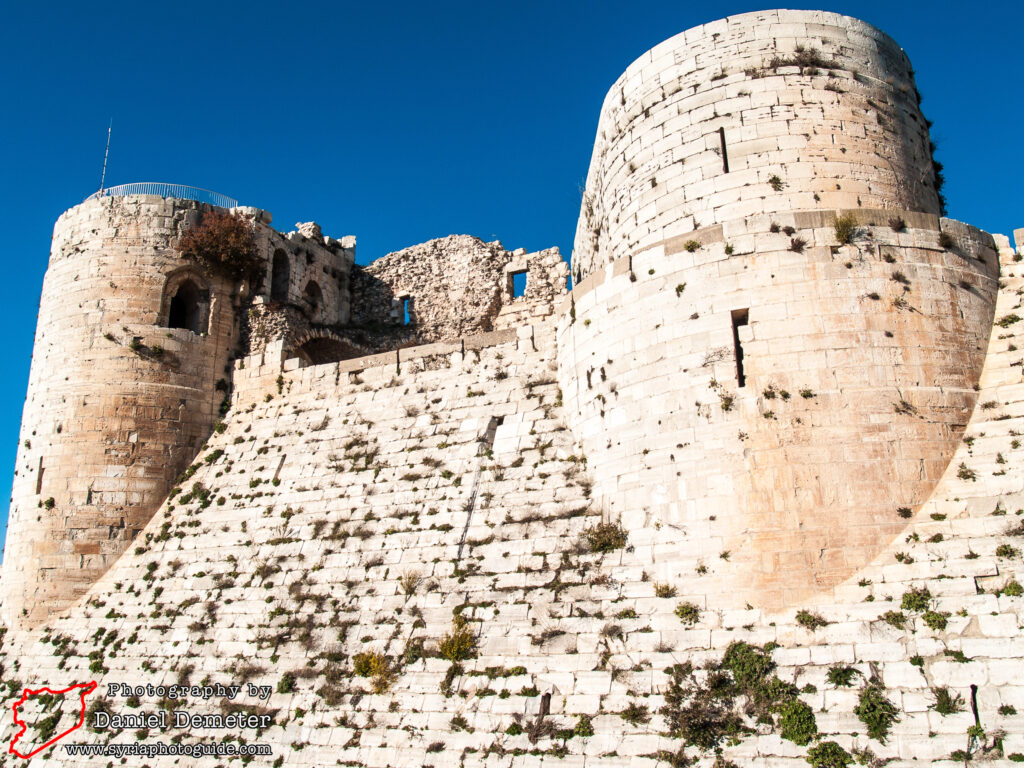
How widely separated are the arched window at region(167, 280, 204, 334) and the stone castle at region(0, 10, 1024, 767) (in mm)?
2465

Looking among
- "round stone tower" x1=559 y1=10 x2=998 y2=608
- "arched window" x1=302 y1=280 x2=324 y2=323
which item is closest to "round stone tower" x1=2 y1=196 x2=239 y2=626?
"arched window" x1=302 y1=280 x2=324 y2=323

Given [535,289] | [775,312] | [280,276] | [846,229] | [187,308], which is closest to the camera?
[775,312]

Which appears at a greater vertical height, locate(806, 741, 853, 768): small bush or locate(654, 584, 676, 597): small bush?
locate(654, 584, 676, 597): small bush

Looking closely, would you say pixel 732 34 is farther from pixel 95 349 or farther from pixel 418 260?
pixel 95 349

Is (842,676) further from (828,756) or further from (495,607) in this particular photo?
(495,607)

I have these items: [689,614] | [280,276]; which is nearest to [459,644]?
[689,614]

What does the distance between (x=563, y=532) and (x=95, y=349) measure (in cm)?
Result: 1172

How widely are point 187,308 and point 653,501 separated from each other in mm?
13423

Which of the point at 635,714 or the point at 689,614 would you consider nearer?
the point at 635,714

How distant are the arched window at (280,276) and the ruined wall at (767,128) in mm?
10571

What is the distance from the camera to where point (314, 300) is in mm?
21141

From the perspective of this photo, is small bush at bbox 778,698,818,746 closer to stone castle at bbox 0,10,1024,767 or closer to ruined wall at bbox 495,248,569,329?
stone castle at bbox 0,10,1024,767

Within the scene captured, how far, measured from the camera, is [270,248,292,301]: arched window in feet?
65.9

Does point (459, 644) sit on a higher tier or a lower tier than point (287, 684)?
higher
